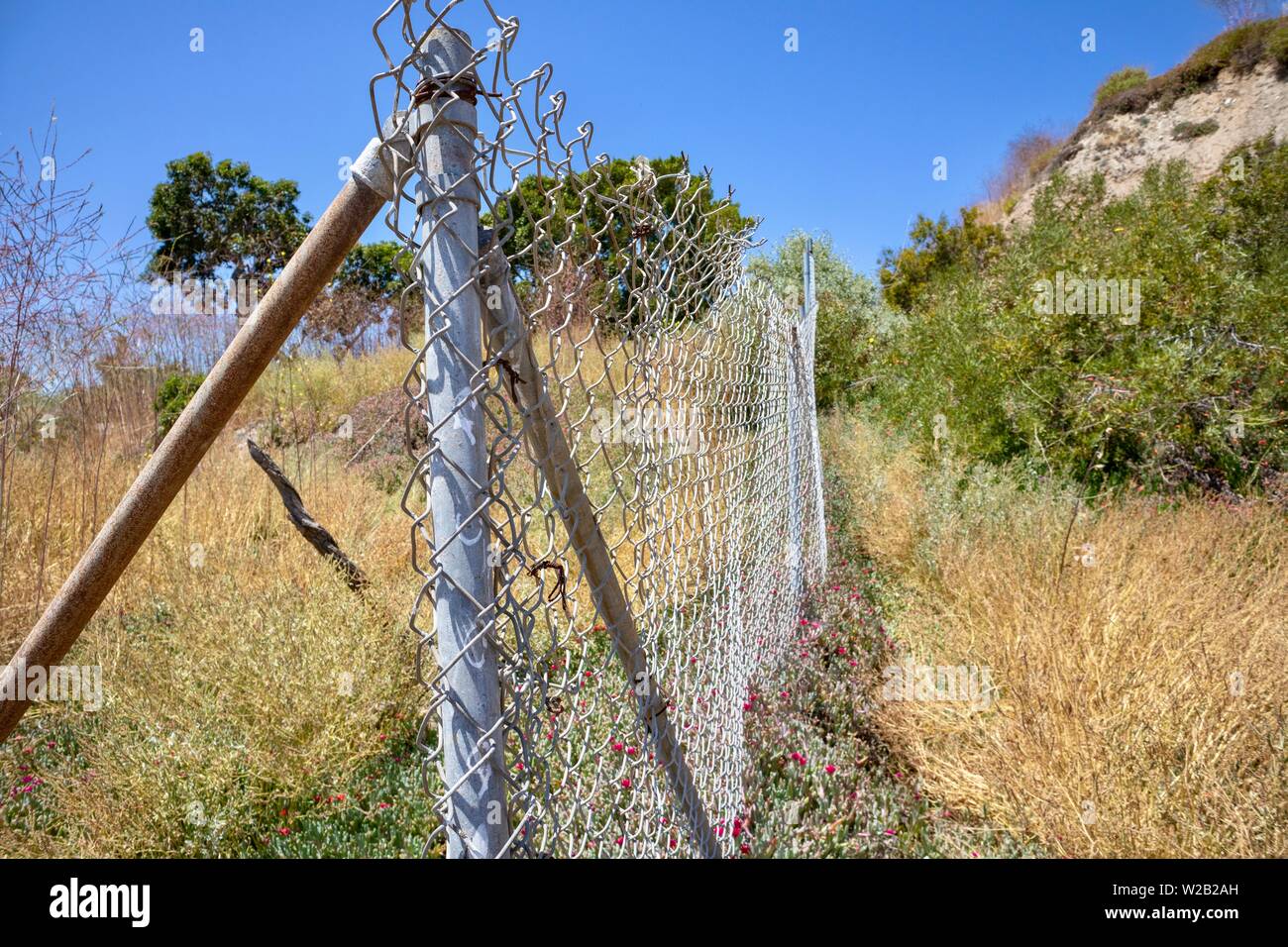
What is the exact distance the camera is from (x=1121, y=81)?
18.4 metres

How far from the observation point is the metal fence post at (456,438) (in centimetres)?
76

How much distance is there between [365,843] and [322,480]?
3.52 metres

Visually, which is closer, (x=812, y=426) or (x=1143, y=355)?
(x=812, y=426)

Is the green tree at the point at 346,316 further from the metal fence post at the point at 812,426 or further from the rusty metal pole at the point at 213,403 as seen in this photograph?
the rusty metal pole at the point at 213,403

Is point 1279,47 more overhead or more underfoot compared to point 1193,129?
more overhead

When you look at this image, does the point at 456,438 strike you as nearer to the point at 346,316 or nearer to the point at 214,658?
the point at 214,658

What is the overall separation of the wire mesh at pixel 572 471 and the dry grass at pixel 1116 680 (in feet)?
3.00

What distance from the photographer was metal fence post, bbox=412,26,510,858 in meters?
0.76

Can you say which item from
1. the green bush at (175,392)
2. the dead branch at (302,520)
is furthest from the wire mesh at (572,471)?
the green bush at (175,392)

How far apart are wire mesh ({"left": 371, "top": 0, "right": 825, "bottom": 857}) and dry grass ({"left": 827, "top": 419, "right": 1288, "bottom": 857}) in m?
0.91

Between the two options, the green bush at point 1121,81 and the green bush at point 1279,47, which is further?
the green bush at point 1121,81

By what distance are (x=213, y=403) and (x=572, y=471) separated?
49 cm

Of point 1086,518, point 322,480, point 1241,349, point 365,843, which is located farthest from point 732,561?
point 1241,349

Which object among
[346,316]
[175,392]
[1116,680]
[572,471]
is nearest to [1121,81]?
[346,316]
